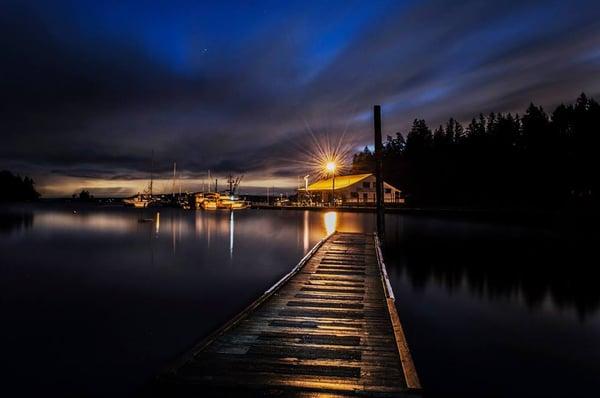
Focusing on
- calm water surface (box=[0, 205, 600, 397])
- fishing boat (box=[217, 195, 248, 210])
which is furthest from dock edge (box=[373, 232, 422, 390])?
fishing boat (box=[217, 195, 248, 210])

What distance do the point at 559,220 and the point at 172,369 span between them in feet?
229

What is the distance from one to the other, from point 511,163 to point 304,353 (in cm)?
8472

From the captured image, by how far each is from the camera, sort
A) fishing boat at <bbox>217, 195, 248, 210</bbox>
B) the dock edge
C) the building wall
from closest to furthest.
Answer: the dock edge, the building wall, fishing boat at <bbox>217, 195, 248, 210</bbox>

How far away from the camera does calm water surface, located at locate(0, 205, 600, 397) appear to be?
996cm

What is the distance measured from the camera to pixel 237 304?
1770cm

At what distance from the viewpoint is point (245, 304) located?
1772 cm

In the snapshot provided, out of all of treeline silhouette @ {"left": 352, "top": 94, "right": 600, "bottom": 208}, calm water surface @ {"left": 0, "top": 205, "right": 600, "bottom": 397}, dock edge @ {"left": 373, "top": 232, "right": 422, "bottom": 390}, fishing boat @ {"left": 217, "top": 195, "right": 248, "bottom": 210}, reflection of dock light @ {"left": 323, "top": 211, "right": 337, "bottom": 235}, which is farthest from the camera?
fishing boat @ {"left": 217, "top": 195, "right": 248, "bottom": 210}

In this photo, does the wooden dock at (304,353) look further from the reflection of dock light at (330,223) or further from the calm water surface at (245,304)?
the reflection of dock light at (330,223)

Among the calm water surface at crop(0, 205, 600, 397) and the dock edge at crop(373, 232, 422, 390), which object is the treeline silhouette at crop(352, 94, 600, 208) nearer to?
the calm water surface at crop(0, 205, 600, 397)

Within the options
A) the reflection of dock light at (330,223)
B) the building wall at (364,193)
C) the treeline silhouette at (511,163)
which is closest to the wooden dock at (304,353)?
the reflection of dock light at (330,223)

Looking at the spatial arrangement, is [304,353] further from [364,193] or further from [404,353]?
[364,193]

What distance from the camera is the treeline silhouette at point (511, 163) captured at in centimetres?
6831

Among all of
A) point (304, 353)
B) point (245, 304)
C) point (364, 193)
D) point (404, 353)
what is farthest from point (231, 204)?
point (404, 353)

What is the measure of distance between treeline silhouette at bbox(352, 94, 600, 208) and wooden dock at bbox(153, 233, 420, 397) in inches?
2669
